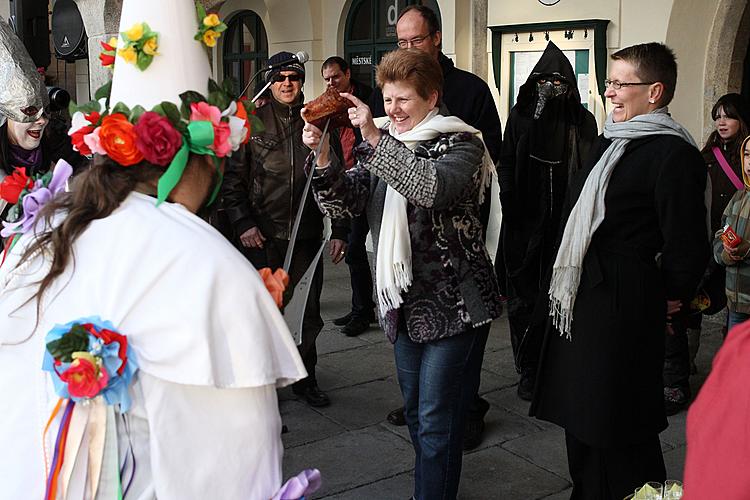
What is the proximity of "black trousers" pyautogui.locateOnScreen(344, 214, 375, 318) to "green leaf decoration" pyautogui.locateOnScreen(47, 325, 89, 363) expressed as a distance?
5.53m

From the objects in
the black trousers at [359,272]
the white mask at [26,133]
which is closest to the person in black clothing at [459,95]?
the white mask at [26,133]

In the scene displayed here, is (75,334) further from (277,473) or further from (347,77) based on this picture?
(347,77)

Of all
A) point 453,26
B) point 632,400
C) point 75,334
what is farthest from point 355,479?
point 453,26

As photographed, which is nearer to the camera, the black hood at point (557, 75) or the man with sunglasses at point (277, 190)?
the man with sunglasses at point (277, 190)

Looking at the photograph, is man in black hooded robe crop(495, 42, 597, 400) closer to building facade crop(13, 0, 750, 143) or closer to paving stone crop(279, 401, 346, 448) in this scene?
paving stone crop(279, 401, 346, 448)

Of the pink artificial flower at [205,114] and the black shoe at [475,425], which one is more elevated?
the pink artificial flower at [205,114]

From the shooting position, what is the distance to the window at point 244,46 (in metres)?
12.6

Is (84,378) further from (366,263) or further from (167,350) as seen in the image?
(366,263)

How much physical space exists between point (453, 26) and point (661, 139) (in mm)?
6168

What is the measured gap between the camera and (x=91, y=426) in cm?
209

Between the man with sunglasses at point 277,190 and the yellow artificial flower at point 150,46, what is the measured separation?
8.49 ft

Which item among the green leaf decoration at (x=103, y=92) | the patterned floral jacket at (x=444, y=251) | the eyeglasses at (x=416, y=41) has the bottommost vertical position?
the patterned floral jacket at (x=444, y=251)

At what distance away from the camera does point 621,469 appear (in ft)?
12.3

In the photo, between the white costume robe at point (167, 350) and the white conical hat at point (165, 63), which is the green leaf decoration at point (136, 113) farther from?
the white costume robe at point (167, 350)
